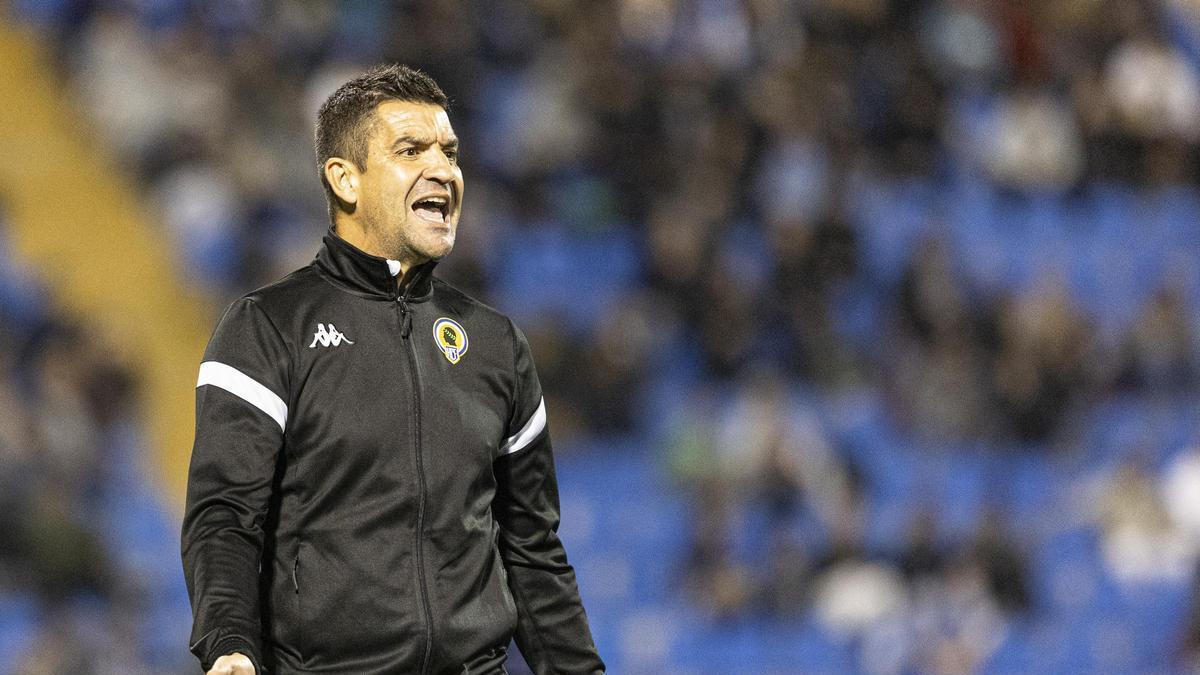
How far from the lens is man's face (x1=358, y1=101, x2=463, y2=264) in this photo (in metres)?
2.69

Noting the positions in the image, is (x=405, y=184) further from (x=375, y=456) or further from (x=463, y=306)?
(x=375, y=456)

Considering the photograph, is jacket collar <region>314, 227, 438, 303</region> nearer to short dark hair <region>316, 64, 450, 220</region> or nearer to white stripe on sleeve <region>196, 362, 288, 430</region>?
short dark hair <region>316, 64, 450, 220</region>

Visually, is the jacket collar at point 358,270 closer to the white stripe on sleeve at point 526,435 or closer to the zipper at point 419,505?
the zipper at point 419,505

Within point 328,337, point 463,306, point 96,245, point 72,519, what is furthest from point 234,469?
point 96,245

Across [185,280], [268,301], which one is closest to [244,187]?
[185,280]

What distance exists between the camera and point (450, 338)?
2746mm

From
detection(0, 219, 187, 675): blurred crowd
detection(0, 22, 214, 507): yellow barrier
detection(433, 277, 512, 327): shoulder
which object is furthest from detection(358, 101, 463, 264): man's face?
detection(0, 22, 214, 507): yellow barrier

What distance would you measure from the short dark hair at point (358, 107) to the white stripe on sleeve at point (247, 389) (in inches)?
15.0

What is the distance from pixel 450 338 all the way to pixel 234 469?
45 cm

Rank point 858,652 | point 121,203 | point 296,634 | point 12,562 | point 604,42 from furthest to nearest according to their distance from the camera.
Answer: point 604,42, point 121,203, point 858,652, point 12,562, point 296,634

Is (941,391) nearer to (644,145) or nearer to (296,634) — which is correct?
(644,145)

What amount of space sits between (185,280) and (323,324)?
603 cm

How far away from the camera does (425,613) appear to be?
8.39 feet

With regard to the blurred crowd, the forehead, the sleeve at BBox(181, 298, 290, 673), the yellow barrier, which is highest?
the yellow barrier
